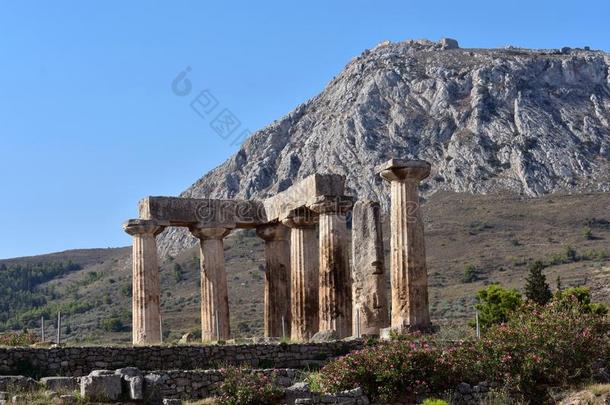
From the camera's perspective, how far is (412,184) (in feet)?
90.4

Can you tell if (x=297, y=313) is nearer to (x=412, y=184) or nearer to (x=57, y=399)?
(x=412, y=184)

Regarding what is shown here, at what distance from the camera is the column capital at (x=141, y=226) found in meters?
33.9

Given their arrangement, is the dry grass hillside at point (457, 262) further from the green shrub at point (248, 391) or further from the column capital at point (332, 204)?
the green shrub at point (248, 391)

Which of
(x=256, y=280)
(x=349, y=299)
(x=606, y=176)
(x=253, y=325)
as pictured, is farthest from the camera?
(x=606, y=176)

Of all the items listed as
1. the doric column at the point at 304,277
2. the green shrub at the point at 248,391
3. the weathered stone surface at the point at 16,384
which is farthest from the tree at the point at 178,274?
the green shrub at the point at 248,391

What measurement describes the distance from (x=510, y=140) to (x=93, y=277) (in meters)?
49.8

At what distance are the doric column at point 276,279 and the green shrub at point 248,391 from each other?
16.1 meters

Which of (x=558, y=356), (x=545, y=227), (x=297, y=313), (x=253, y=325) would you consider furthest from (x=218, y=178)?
(x=558, y=356)

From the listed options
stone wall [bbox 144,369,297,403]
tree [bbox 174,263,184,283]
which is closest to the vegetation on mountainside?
tree [bbox 174,263,184,283]

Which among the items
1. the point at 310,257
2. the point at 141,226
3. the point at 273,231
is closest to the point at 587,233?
the point at 273,231

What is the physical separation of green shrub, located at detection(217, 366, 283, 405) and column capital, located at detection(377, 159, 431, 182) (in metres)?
8.98

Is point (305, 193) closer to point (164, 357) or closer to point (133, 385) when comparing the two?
point (164, 357)

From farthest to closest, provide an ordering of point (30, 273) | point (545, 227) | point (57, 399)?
point (30, 273) < point (545, 227) < point (57, 399)

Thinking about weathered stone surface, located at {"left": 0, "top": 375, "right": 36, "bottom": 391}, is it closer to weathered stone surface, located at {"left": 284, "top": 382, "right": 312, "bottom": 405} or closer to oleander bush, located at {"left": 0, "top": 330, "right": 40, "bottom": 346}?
weathered stone surface, located at {"left": 284, "top": 382, "right": 312, "bottom": 405}
